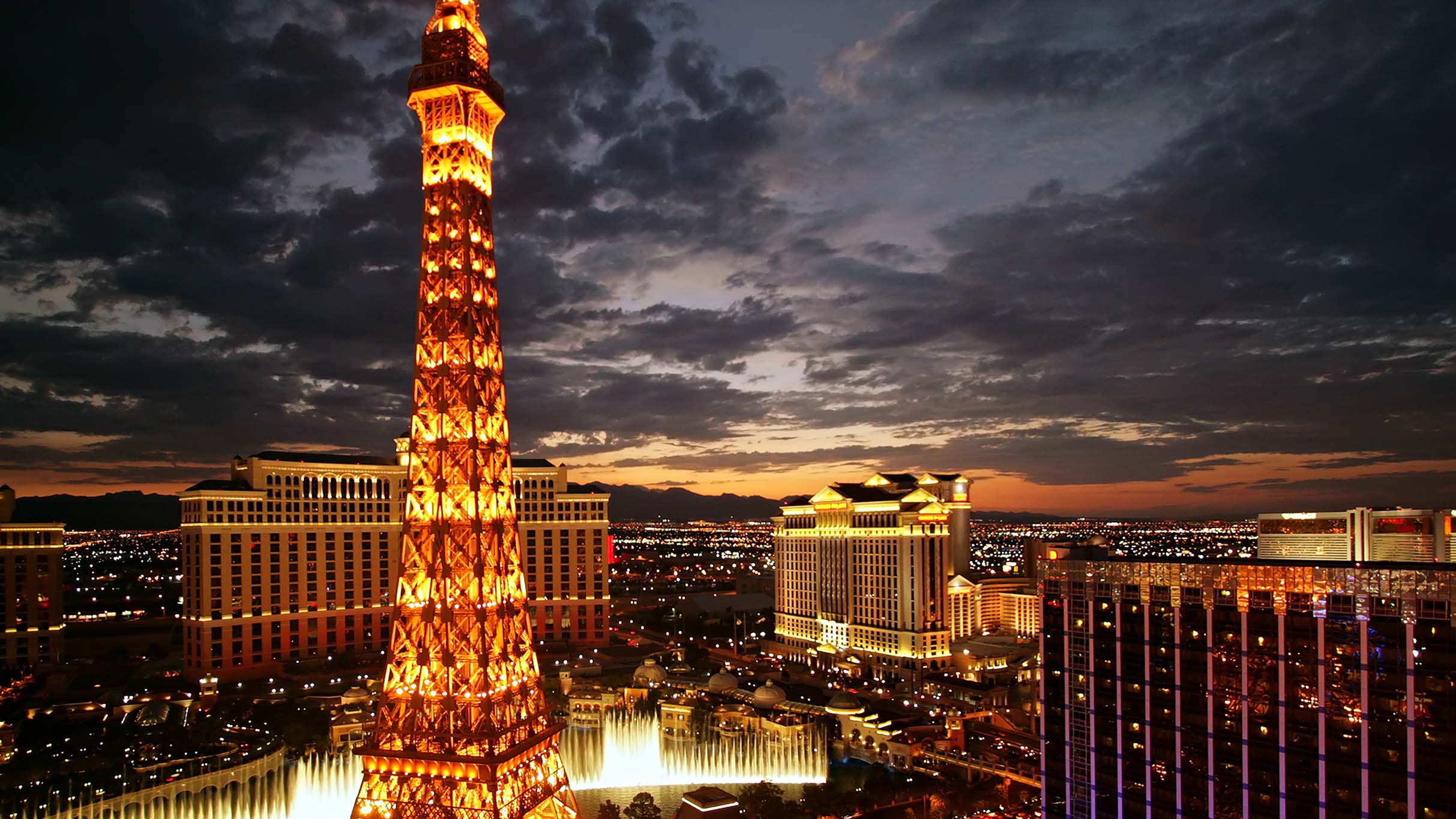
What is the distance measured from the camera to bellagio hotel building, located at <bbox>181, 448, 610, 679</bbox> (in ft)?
285

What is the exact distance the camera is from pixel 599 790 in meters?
59.7

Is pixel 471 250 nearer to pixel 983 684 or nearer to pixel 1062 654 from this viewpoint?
pixel 1062 654

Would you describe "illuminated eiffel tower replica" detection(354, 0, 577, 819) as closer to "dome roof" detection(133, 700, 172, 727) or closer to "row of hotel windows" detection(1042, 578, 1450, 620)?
"row of hotel windows" detection(1042, 578, 1450, 620)

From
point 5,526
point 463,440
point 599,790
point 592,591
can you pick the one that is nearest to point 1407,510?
point 599,790

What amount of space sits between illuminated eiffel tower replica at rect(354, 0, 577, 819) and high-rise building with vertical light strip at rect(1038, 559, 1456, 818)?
26.3 meters

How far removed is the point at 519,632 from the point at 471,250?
16.3 m

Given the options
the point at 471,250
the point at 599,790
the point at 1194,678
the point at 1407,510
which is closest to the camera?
the point at 471,250

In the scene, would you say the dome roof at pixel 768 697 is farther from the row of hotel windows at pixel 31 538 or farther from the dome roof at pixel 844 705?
the row of hotel windows at pixel 31 538

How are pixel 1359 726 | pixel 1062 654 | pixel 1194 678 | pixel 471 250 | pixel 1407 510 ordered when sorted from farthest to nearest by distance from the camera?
pixel 1407 510, pixel 1062 654, pixel 1194 678, pixel 471 250, pixel 1359 726

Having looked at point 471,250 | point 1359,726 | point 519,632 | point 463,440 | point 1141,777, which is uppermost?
point 471,250

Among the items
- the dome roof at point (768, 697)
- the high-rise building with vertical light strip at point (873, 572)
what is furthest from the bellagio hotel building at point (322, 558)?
the dome roof at point (768, 697)

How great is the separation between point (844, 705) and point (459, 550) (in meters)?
40.4

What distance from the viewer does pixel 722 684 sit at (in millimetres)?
81938

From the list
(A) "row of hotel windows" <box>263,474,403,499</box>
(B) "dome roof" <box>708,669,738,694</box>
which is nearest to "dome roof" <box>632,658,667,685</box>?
(B) "dome roof" <box>708,669,738,694</box>
